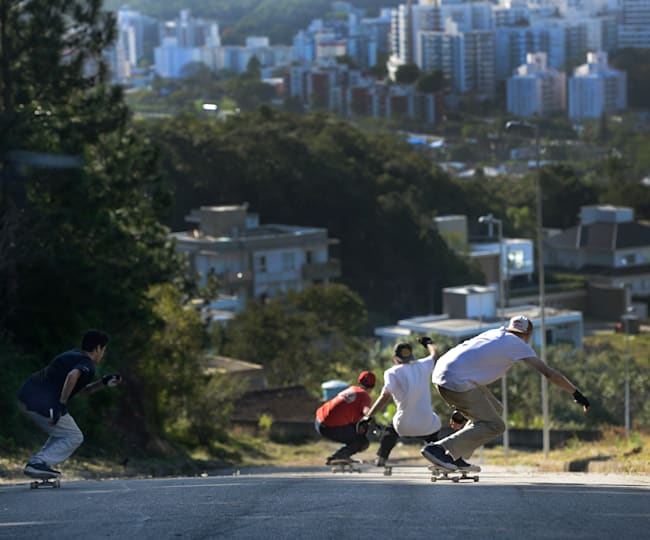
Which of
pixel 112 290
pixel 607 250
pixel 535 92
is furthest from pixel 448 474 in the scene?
pixel 535 92

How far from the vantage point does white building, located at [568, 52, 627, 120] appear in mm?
157500

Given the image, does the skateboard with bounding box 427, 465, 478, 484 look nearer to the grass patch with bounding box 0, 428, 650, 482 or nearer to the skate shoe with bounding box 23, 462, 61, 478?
the grass patch with bounding box 0, 428, 650, 482

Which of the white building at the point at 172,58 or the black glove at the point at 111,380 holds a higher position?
the black glove at the point at 111,380

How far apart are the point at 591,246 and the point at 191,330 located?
5688cm

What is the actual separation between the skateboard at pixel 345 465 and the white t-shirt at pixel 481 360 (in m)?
3.63

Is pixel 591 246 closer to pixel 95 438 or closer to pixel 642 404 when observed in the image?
pixel 642 404

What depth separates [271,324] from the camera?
151 feet

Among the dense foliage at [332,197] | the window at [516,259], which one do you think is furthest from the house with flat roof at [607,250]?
the dense foliage at [332,197]

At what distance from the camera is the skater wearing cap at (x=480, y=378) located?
9953mm

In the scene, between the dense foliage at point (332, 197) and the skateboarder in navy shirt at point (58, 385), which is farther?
the dense foliage at point (332, 197)

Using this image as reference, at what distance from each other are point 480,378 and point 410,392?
2.00m

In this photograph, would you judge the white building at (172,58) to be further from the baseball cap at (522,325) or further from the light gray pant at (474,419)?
the baseball cap at (522,325)

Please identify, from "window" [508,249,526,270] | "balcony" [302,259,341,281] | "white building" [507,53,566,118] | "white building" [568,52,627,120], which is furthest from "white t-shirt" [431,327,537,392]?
"white building" [507,53,566,118]

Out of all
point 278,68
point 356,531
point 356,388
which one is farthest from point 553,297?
point 278,68
